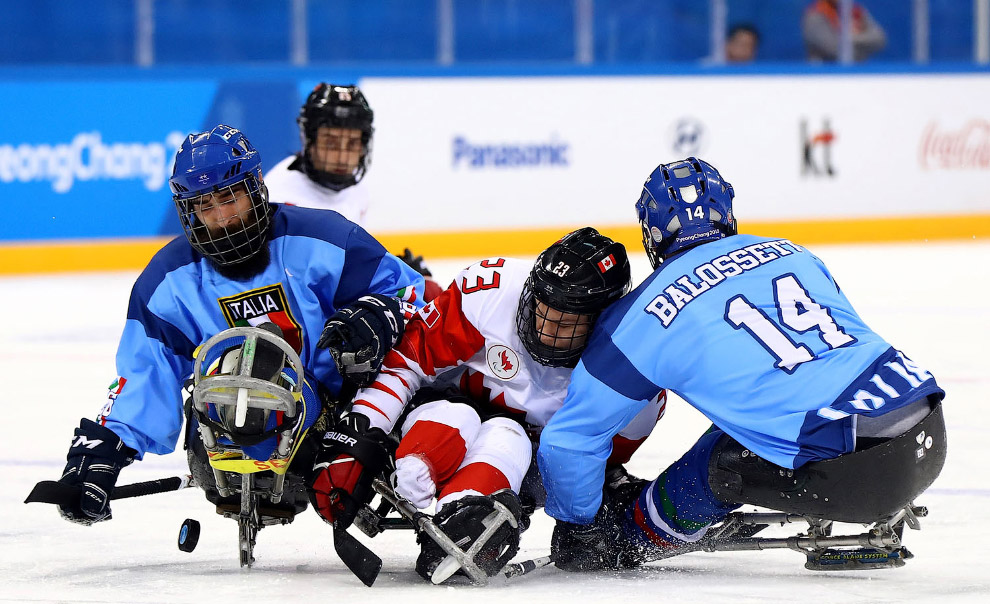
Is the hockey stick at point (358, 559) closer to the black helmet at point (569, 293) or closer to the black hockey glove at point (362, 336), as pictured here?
the black hockey glove at point (362, 336)

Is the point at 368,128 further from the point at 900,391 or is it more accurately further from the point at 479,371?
the point at 900,391

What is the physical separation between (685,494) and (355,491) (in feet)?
2.33

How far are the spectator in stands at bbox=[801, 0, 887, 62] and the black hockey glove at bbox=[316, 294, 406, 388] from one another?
8636 mm

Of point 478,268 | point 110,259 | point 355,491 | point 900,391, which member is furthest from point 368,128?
point 110,259

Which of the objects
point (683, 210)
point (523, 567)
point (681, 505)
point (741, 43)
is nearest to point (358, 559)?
point (523, 567)

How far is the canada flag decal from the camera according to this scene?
128 inches

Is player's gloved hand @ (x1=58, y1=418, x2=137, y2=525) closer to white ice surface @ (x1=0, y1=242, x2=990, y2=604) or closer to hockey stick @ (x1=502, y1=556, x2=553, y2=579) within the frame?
white ice surface @ (x1=0, y1=242, x2=990, y2=604)

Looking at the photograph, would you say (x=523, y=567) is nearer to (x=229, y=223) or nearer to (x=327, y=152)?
(x=229, y=223)

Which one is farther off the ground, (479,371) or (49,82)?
(49,82)

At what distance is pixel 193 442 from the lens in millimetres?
3217

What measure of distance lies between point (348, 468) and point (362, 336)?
29 cm

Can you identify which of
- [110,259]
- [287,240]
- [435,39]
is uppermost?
[435,39]

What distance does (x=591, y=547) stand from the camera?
3139 mm

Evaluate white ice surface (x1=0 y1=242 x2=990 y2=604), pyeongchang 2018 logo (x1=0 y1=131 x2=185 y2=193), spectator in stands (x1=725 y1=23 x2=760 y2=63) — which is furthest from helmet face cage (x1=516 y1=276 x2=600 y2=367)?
spectator in stands (x1=725 y1=23 x2=760 y2=63)
